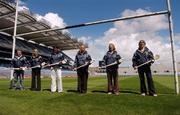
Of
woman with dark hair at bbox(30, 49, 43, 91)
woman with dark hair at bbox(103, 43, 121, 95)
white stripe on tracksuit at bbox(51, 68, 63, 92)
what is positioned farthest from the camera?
woman with dark hair at bbox(30, 49, 43, 91)

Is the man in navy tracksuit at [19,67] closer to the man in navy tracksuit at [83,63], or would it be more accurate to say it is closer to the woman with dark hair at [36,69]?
the woman with dark hair at [36,69]

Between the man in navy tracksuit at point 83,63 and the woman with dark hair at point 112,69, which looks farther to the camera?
the man in navy tracksuit at point 83,63

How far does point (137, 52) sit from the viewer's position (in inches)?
394

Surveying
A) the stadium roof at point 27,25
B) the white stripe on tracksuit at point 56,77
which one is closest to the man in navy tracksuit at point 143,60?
the white stripe on tracksuit at point 56,77

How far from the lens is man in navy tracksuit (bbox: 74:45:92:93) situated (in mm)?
11047

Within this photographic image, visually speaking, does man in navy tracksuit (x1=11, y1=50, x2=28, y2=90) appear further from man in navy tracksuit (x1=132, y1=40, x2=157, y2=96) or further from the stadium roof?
the stadium roof

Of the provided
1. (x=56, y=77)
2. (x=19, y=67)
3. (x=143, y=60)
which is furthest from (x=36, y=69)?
(x=143, y=60)

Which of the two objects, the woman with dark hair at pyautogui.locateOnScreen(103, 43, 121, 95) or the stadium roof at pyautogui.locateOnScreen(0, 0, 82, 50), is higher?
the stadium roof at pyautogui.locateOnScreen(0, 0, 82, 50)

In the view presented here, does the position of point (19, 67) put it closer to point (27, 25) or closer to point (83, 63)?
point (83, 63)

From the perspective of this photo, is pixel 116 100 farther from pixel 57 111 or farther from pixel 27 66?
pixel 27 66

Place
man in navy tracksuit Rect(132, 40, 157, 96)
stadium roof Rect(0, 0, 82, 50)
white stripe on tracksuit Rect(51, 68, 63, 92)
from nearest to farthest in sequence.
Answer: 1. man in navy tracksuit Rect(132, 40, 157, 96)
2. white stripe on tracksuit Rect(51, 68, 63, 92)
3. stadium roof Rect(0, 0, 82, 50)

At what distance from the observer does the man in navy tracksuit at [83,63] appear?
1105 centimetres

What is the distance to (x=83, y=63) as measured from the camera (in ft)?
36.2

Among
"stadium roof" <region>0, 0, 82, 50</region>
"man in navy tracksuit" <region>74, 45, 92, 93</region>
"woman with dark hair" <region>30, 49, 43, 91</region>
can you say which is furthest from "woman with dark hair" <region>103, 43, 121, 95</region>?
"stadium roof" <region>0, 0, 82, 50</region>
